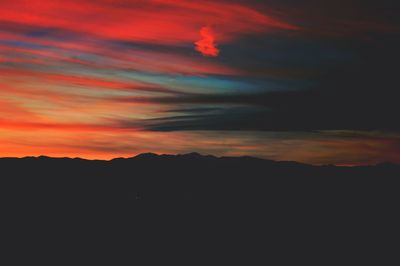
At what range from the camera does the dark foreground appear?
7244cm

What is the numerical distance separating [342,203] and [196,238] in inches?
1473

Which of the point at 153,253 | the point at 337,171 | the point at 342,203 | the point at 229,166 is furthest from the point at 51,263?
→ the point at 229,166

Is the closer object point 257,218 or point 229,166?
point 257,218

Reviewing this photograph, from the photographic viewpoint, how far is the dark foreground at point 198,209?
7244cm

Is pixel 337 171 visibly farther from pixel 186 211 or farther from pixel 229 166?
pixel 186 211

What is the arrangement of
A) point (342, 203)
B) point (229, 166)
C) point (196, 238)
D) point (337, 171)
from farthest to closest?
point (229, 166), point (337, 171), point (342, 203), point (196, 238)

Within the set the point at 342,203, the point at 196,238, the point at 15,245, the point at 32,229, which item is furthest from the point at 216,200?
the point at 15,245

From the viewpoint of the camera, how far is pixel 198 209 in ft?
333

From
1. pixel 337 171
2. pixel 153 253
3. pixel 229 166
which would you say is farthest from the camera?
pixel 229 166

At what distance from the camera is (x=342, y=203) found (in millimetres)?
105250

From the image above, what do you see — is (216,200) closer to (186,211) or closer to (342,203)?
(186,211)

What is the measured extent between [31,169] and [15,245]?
2735 inches

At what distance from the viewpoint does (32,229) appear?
8281 cm

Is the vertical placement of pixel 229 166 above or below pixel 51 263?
above
